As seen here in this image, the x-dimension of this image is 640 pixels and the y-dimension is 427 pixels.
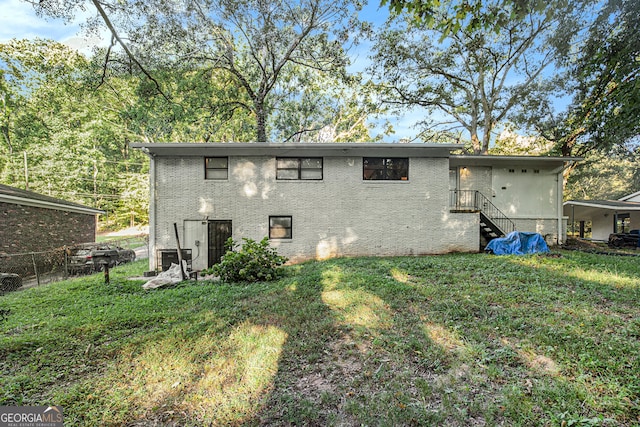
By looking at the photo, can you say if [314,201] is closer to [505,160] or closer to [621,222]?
[505,160]

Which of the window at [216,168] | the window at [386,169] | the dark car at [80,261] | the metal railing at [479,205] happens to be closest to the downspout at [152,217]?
the window at [216,168]

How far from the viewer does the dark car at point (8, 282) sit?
7597mm

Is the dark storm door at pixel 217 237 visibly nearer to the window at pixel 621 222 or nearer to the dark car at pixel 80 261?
the dark car at pixel 80 261

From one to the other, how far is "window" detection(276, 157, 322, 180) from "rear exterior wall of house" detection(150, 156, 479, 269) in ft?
0.71

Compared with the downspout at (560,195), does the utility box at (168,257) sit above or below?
below

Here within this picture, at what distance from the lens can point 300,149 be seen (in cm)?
1069

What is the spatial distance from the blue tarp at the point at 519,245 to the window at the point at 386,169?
167 inches

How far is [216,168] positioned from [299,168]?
10.5ft

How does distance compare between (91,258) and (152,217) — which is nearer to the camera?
(152,217)

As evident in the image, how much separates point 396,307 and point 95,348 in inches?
173

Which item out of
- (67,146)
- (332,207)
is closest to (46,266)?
(332,207)

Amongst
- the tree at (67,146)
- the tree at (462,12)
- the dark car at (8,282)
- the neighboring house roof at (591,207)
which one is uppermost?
the tree at (67,146)

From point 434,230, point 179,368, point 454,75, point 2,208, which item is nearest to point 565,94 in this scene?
point 454,75

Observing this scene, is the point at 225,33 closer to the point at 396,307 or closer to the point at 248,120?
the point at 248,120
